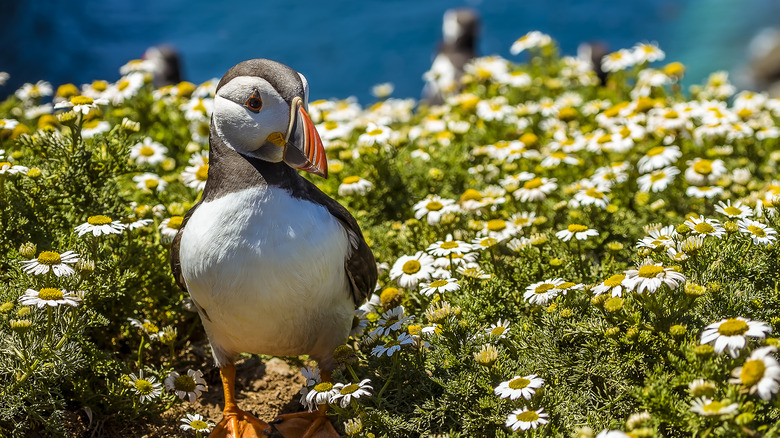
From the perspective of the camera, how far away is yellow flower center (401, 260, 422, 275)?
144 inches

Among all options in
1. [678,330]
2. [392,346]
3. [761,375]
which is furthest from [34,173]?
[761,375]

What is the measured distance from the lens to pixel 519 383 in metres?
2.80

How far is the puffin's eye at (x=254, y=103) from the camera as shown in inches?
112

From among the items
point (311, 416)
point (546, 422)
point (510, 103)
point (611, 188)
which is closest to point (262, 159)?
point (311, 416)

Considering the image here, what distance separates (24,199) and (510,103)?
14.2 feet

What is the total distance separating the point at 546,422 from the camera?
2633mm

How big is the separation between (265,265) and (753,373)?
1705 millimetres

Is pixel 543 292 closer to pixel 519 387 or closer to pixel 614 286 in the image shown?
pixel 614 286

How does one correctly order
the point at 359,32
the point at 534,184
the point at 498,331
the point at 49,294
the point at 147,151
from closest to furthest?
1. the point at 49,294
2. the point at 498,331
3. the point at 534,184
4. the point at 147,151
5. the point at 359,32

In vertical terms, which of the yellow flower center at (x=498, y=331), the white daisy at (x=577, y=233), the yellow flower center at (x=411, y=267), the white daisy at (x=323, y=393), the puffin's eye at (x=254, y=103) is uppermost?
the puffin's eye at (x=254, y=103)

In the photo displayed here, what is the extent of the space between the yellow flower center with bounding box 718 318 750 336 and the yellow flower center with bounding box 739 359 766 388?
7.7 inches

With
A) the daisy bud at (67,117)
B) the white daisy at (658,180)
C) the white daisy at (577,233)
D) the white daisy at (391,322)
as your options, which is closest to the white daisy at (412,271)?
the white daisy at (391,322)

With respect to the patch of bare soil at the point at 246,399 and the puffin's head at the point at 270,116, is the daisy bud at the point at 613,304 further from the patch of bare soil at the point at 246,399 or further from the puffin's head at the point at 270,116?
the patch of bare soil at the point at 246,399

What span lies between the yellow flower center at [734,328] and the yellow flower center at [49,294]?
2.48 metres
